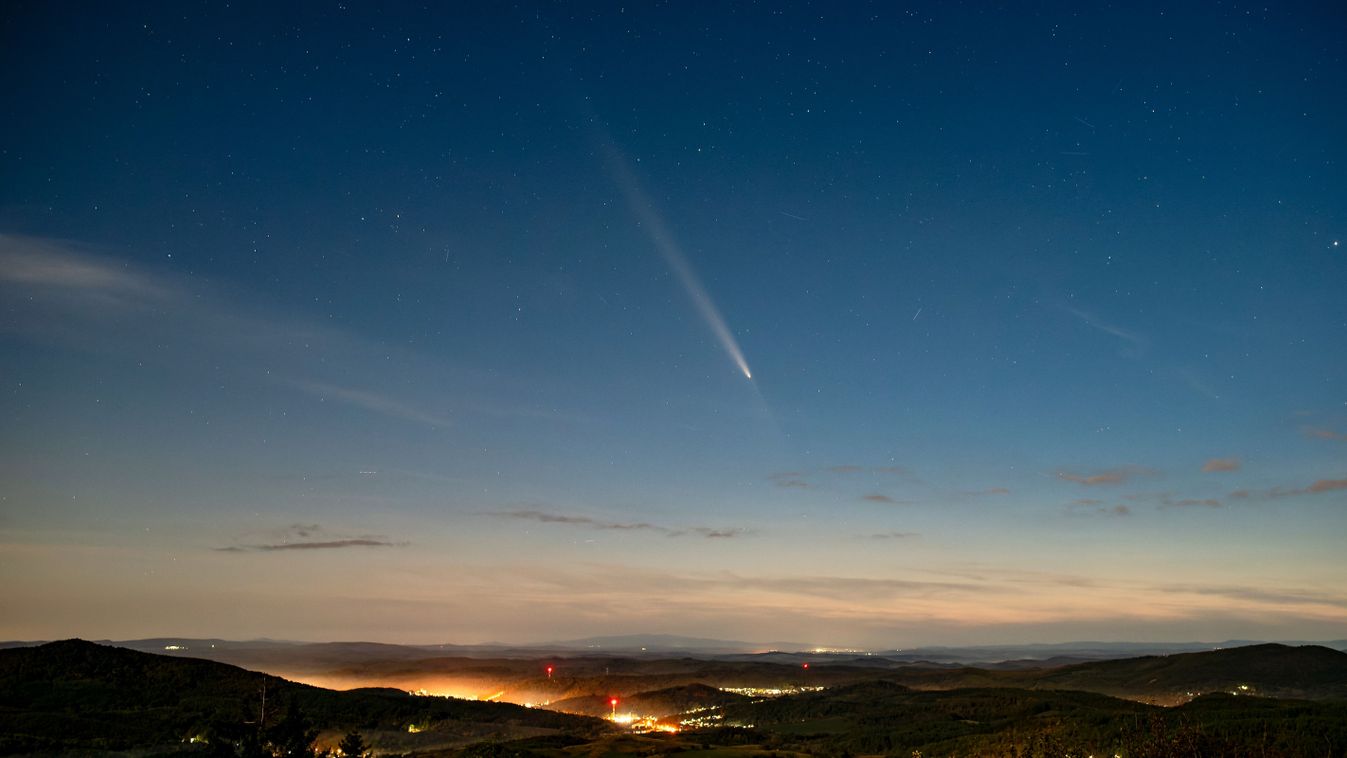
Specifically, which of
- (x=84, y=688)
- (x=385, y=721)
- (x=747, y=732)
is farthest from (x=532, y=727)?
(x=84, y=688)

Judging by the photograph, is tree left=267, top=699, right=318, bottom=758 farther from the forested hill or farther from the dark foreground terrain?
the forested hill

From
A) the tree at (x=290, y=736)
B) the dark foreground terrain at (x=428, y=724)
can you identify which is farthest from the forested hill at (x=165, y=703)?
the tree at (x=290, y=736)

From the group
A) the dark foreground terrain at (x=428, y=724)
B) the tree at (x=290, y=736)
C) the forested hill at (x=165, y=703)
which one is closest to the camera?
the tree at (x=290, y=736)

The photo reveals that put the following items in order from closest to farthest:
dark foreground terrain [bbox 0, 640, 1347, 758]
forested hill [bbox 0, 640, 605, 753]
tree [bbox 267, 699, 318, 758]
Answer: tree [bbox 267, 699, 318, 758] < dark foreground terrain [bbox 0, 640, 1347, 758] < forested hill [bbox 0, 640, 605, 753]

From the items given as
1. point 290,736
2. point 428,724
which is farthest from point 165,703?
point 290,736

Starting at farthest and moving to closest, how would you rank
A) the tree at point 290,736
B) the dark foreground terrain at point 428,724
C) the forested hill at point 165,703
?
1. the forested hill at point 165,703
2. the dark foreground terrain at point 428,724
3. the tree at point 290,736

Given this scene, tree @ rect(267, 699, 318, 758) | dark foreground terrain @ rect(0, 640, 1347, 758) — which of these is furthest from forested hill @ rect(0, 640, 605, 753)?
tree @ rect(267, 699, 318, 758)

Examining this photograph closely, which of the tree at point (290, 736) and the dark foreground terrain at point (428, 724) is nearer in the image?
the tree at point (290, 736)

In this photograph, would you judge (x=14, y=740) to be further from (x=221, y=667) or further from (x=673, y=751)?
(x=221, y=667)

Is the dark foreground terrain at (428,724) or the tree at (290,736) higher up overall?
the tree at (290,736)

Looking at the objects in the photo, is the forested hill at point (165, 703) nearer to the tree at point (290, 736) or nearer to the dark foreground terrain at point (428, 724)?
the dark foreground terrain at point (428, 724)

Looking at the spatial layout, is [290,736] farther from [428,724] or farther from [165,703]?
[428,724]
